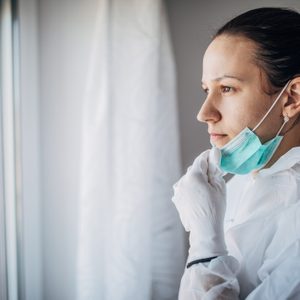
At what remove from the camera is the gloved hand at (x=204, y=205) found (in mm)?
756

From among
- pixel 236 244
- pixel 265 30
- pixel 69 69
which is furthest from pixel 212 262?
pixel 69 69

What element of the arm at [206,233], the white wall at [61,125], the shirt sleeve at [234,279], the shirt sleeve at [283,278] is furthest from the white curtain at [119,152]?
the shirt sleeve at [283,278]

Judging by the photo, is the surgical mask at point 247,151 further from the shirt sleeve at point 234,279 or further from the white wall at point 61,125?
the white wall at point 61,125

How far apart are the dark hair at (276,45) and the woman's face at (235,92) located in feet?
0.05

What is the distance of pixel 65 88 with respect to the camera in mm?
1284

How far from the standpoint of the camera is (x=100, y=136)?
116 centimetres

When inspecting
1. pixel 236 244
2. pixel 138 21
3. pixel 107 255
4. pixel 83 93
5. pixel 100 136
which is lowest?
pixel 107 255

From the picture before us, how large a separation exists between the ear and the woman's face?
0.02 meters

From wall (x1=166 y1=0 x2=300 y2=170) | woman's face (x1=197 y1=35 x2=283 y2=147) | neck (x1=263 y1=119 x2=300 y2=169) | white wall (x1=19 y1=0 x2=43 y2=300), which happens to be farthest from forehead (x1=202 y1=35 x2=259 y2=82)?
white wall (x1=19 y1=0 x2=43 y2=300)

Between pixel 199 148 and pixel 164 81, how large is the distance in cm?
34

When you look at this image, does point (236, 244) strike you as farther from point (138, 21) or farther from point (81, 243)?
point (138, 21)

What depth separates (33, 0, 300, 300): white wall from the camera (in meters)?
1.28

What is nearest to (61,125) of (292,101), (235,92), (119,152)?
(119,152)

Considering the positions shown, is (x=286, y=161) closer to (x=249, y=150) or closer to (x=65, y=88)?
(x=249, y=150)
